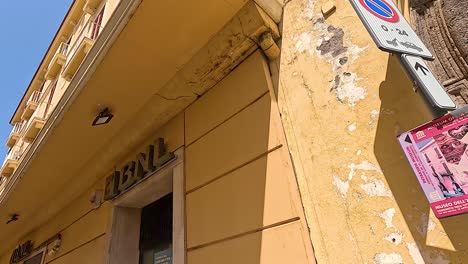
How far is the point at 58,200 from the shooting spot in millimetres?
5176

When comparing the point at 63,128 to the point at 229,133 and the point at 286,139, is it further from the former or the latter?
the point at 286,139

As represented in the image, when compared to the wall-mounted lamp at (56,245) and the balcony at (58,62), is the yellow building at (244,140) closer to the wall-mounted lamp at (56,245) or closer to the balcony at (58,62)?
the wall-mounted lamp at (56,245)

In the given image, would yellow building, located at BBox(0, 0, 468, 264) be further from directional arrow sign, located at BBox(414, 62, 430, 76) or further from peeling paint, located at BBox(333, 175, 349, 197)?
directional arrow sign, located at BBox(414, 62, 430, 76)

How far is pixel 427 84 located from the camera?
1.24 m

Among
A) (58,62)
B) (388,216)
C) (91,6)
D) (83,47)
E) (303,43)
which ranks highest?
(91,6)

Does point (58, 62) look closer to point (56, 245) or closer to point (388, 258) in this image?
point (56, 245)

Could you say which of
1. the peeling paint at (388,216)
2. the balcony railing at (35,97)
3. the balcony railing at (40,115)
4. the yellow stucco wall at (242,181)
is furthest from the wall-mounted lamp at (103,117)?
the balcony railing at (35,97)

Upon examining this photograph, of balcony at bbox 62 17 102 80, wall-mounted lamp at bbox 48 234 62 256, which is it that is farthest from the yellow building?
balcony at bbox 62 17 102 80

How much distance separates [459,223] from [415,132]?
1.47ft

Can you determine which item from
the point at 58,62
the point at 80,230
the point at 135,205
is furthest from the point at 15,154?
the point at 135,205

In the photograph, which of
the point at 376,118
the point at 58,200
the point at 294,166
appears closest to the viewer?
the point at 376,118

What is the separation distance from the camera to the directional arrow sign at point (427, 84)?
1206 mm

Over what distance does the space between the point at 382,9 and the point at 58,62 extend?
321 inches

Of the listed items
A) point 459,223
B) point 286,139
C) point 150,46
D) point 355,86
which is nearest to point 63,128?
point 150,46
